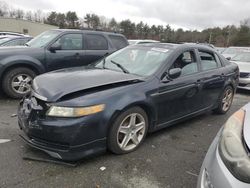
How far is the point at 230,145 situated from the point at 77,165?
1.90 m

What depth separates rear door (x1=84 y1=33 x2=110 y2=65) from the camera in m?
6.79

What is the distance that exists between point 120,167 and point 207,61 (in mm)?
2847

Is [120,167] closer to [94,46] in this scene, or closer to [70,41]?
[70,41]

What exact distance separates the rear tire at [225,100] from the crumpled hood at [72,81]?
2520mm

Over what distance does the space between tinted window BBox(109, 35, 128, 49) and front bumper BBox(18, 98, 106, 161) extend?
4.75 metres

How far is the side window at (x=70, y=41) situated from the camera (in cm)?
639

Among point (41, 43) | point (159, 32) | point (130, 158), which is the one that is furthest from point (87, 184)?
point (159, 32)

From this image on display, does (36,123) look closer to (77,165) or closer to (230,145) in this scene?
(77,165)

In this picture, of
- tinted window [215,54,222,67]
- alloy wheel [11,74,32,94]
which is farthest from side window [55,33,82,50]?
tinted window [215,54,222,67]

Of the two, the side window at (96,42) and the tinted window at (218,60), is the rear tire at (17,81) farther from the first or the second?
the tinted window at (218,60)

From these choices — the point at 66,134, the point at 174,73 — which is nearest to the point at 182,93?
the point at 174,73

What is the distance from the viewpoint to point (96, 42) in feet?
23.1

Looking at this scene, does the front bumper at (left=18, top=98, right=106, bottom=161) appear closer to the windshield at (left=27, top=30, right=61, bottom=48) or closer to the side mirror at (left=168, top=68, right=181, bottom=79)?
the side mirror at (left=168, top=68, right=181, bottom=79)

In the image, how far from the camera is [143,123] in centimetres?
351
